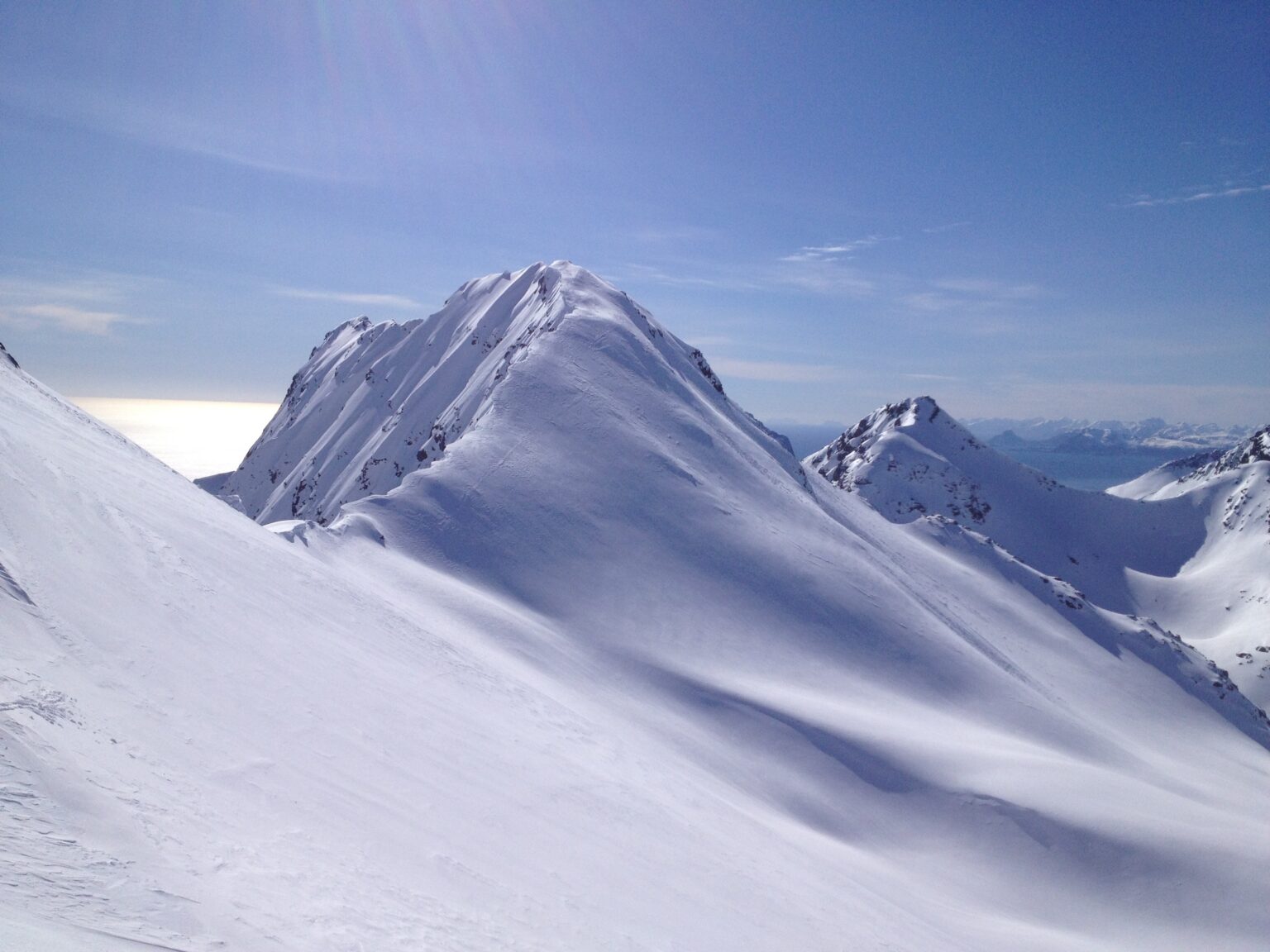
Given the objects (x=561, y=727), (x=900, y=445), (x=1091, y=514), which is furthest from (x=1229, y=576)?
(x=561, y=727)

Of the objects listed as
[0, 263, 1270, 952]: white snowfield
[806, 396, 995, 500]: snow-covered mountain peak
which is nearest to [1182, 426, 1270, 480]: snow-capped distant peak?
[806, 396, 995, 500]: snow-covered mountain peak

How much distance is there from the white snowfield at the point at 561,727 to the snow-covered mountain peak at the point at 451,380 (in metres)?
0.87

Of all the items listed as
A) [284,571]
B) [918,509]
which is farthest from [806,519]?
[918,509]

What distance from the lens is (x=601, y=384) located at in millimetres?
→ 52781

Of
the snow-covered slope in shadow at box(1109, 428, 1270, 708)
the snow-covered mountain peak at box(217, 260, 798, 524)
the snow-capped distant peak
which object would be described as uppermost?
the snow-capped distant peak

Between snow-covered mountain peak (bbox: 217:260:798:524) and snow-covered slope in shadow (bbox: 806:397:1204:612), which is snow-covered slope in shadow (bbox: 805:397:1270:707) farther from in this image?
snow-covered mountain peak (bbox: 217:260:798:524)

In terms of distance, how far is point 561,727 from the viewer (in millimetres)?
20891

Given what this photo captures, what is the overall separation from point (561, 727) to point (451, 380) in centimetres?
7648

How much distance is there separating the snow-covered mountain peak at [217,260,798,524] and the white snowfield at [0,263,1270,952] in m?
0.87

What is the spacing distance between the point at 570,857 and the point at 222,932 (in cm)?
712

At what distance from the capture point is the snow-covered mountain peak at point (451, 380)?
182ft

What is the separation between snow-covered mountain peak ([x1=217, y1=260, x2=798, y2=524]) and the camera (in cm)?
5550

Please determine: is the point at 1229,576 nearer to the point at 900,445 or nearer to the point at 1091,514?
the point at 1091,514

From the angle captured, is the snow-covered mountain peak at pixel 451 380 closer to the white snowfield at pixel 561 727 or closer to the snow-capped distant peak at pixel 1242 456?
the white snowfield at pixel 561 727
